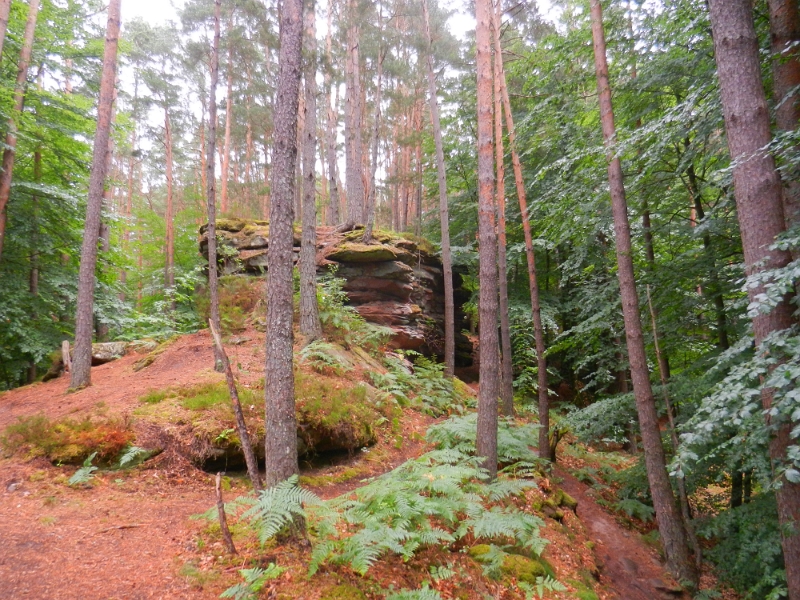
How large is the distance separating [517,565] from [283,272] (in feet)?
14.9

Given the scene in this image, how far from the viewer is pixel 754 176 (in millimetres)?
4348

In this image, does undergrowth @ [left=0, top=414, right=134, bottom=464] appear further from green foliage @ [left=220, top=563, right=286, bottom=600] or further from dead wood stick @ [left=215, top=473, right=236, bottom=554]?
green foliage @ [left=220, top=563, right=286, bottom=600]

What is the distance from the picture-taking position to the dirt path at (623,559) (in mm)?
6270

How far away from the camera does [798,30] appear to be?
15.5ft

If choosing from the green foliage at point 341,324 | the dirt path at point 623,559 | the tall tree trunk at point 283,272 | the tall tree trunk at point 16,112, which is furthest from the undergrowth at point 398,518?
the tall tree trunk at point 16,112

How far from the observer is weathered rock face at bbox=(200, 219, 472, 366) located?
14.6m

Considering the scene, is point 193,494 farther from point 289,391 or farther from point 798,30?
point 798,30

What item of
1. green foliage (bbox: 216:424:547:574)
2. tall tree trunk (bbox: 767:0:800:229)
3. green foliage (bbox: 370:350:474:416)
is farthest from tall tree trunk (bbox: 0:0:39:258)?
tall tree trunk (bbox: 767:0:800:229)

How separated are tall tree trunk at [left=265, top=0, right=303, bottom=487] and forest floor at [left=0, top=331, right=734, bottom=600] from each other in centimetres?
102

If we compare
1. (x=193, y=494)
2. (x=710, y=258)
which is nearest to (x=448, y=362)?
(x=710, y=258)

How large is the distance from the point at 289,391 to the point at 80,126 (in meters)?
13.7

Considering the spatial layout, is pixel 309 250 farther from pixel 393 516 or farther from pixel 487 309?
pixel 393 516

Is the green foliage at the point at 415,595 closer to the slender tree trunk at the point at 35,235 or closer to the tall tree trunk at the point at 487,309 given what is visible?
the tall tree trunk at the point at 487,309

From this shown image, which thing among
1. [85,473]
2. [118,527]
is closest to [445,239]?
[85,473]
